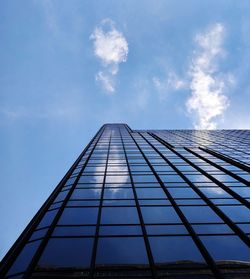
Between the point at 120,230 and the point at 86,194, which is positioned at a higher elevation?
the point at 86,194

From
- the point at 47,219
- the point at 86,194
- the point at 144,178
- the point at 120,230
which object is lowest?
the point at 120,230

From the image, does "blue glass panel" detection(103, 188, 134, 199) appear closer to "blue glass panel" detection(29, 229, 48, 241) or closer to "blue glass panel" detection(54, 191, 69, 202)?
"blue glass panel" detection(54, 191, 69, 202)

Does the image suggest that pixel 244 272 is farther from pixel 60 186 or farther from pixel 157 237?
pixel 60 186

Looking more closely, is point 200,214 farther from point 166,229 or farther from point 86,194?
point 86,194

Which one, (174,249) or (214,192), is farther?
(214,192)

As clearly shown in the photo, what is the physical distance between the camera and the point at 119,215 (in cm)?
1231

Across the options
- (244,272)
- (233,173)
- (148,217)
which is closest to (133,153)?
(233,173)

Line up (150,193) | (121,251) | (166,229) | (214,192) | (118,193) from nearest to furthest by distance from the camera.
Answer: (121,251), (166,229), (118,193), (150,193), (214,192)

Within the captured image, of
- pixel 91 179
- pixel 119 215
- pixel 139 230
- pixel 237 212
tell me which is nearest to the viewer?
pixel 139 230

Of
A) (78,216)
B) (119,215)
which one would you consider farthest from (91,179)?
(119,215)

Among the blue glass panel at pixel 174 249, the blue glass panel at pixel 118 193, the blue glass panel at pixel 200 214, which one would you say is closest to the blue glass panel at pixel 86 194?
the blue glass panel at pixel 118 193

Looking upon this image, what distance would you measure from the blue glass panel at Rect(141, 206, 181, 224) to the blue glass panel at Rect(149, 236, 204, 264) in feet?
4.49

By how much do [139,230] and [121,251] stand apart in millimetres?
1456

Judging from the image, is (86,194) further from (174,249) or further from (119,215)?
(174,249)
